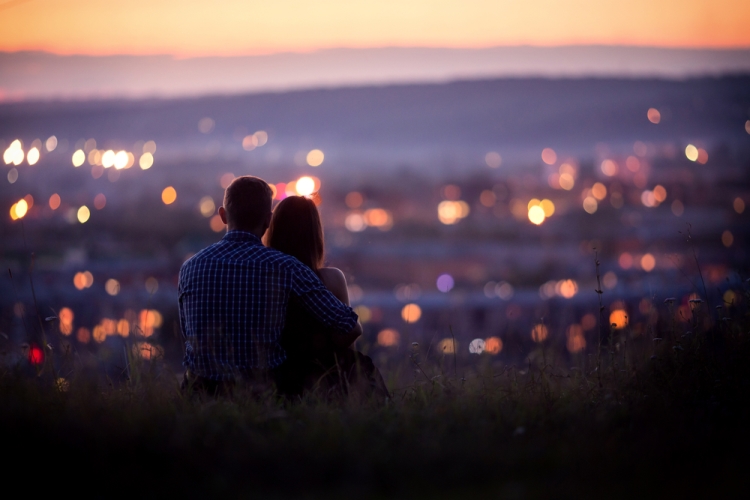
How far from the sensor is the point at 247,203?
352cm

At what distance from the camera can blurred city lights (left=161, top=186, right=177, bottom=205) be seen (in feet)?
269

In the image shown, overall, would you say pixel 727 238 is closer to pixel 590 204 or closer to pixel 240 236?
pixel 590 204

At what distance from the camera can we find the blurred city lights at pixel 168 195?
82.1 m

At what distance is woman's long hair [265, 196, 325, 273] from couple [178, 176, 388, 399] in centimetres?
8

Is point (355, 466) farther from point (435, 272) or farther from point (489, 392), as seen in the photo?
point (435, 272)

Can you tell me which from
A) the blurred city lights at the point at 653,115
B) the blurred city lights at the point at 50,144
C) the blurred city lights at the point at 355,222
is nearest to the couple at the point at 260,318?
the blurred city lights at the point at 50,144

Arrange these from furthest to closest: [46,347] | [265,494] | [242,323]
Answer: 1. [46,347]
2. [242,323]
3. [265,494]

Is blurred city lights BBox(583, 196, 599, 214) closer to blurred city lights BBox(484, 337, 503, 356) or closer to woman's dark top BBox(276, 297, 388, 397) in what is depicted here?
blurred city lights BBox(484, 337, 503, 356)

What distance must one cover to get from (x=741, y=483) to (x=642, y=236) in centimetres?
8248

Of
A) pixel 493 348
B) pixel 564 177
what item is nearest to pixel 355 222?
pixel 564 177

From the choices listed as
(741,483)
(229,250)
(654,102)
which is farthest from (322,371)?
(654,102)

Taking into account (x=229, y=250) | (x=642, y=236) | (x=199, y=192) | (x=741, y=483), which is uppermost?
(x=199, y=192)

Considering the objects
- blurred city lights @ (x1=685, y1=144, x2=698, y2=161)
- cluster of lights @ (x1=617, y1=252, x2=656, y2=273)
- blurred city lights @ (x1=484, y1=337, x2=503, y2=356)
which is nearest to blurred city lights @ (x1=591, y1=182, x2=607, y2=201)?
blurred city lights @ (x1=685, y1=144, x2=698, y2=161)

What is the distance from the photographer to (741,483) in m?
2.32
